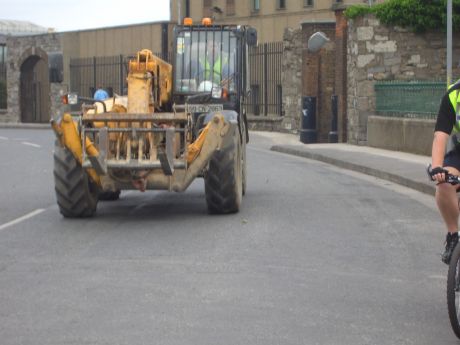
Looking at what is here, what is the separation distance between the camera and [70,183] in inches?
528

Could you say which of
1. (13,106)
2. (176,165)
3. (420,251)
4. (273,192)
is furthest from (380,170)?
(13,106)

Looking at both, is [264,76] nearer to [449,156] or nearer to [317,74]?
[317,74]

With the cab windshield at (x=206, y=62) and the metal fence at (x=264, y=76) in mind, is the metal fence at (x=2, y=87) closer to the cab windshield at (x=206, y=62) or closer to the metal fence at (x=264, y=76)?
the metal fence at (x=264, y=76)

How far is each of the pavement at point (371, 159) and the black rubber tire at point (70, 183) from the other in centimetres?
604

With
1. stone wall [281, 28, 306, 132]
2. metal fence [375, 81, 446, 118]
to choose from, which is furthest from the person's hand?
stone wall [281, 28, 306, 132]

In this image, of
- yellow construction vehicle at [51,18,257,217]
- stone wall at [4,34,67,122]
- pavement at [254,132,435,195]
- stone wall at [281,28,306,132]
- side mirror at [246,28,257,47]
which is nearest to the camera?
yellow construction vehicle at [51,18,257,217]

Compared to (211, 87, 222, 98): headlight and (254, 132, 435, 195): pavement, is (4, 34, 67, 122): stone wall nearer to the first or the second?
(254, 132, 435, 195): pavement

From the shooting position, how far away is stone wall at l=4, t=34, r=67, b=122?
57656 millimetres

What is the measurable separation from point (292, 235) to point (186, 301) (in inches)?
152

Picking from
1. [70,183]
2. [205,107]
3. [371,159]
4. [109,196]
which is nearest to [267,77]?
[371,159]

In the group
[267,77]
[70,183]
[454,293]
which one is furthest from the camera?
[267,77]

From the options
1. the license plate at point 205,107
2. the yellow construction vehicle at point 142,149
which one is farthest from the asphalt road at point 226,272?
the license plate at point 205,107

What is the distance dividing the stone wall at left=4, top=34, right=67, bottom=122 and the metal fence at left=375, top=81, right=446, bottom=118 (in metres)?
30.4

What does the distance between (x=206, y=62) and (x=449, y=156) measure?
965 centimetres
